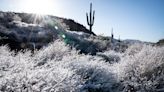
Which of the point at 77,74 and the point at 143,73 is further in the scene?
the point at 143,73

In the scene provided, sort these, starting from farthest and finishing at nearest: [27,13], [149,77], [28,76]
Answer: [27,13] < [149,77] < [28,76]

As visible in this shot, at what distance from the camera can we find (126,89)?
702 centimetres

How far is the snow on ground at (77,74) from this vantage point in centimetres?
475

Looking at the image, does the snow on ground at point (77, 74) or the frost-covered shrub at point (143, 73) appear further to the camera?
the frost-covered shrub at point (143, 73)

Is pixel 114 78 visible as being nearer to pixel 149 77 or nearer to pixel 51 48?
pixel 149 77

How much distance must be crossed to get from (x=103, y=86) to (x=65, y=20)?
127 ft

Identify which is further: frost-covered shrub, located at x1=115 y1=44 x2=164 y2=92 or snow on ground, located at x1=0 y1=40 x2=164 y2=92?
frost-covered shrub, located at x1=115 y1=44 x2=164 y2=92

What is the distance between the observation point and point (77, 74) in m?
6.84

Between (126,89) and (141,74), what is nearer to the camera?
(126,89)

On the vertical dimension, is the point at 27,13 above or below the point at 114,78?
above

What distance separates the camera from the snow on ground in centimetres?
475

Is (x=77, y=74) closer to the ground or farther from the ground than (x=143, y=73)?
farther from the ground

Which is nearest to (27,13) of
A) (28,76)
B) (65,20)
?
(65,20)

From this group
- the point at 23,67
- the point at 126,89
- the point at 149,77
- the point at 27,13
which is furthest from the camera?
the point at 27,13
